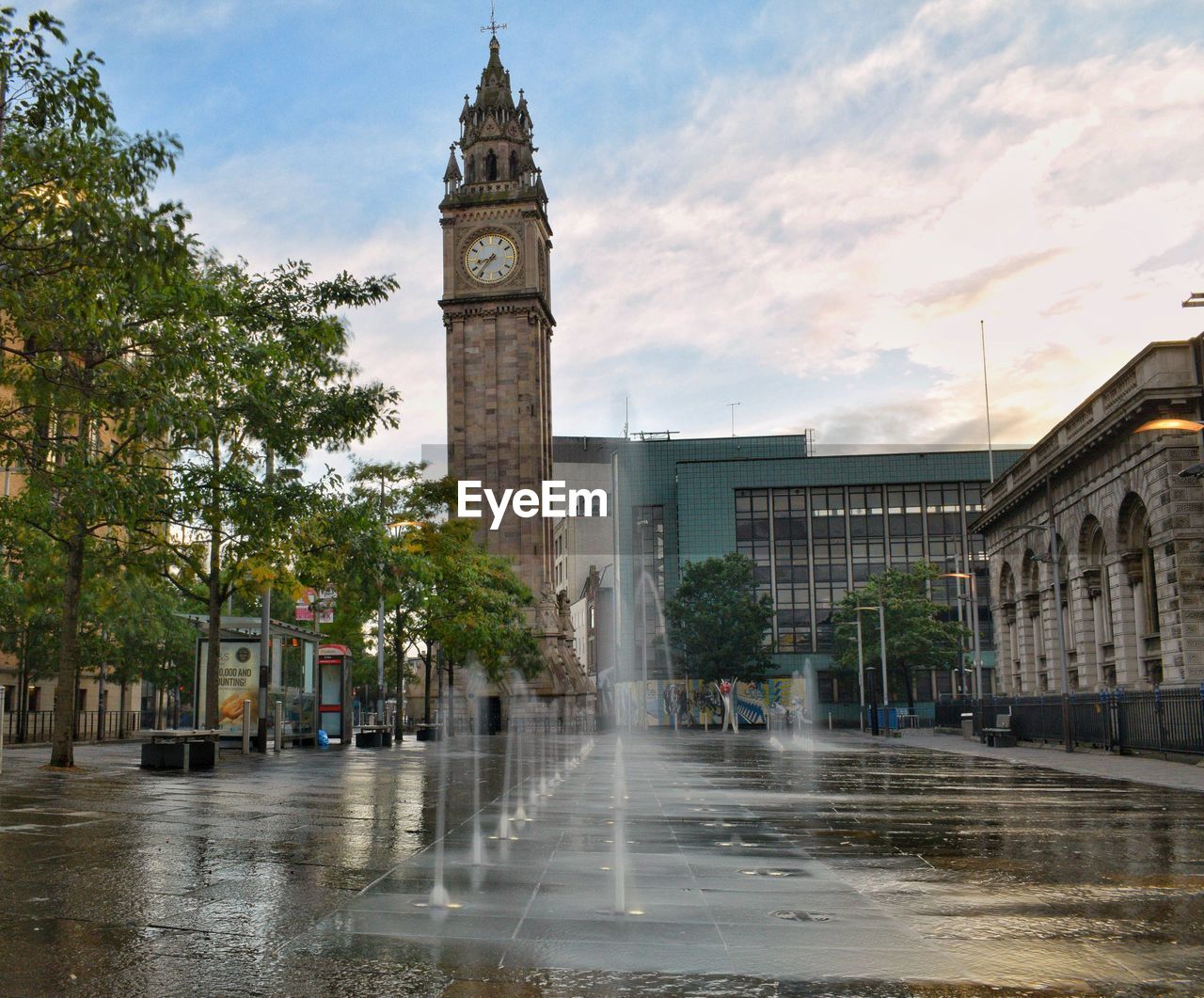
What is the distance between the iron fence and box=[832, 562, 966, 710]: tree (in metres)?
31.1

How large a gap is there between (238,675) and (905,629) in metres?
56.5

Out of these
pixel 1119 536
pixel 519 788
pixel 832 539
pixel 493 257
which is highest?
pixel 493 257

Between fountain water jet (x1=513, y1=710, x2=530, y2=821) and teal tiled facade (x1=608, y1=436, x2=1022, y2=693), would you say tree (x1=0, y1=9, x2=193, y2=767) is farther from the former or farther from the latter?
teal tiled facade (x1=608, y1=436, x2=1022, y2=693)

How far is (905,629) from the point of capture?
79.6 m

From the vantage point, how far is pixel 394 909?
25.8ft

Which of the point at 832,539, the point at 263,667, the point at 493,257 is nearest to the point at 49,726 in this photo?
the point at 263,667

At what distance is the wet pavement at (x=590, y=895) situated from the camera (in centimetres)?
620

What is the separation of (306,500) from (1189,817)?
15.5m

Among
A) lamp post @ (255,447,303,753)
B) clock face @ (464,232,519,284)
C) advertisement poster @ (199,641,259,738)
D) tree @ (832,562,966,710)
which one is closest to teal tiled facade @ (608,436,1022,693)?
tree @ (832,562,966,710)

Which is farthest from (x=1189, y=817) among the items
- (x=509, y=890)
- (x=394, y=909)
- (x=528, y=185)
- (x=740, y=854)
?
(x=528, y=185)

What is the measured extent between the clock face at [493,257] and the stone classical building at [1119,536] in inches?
1606

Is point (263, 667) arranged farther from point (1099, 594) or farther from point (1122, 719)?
point (1099, 594)

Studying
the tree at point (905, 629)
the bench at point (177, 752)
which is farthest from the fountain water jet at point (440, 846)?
the tree at point (905, 629)

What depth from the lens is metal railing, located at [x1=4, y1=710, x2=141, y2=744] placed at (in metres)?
42.7
